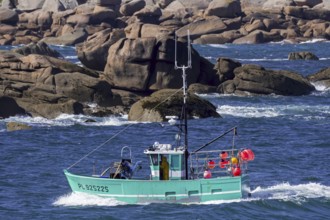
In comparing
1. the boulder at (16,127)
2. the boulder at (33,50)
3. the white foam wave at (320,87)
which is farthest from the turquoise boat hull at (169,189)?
the white foam wave at (320,87)

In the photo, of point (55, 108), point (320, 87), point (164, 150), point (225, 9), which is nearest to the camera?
point (164, 150)

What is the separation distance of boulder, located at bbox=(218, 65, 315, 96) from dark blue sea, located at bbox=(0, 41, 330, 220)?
3.48 feet

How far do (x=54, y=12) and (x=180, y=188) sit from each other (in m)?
137

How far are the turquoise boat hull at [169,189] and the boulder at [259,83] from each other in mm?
37790

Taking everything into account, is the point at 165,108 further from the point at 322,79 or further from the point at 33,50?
the point at 322,79

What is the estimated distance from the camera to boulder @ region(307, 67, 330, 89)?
8281 cm

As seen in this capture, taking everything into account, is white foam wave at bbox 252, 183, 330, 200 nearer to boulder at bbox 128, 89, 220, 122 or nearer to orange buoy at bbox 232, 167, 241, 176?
orange buoy at bbox 232, 167, 241, 176

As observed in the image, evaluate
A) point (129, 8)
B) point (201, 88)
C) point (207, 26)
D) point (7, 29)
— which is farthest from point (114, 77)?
point (129, 8)

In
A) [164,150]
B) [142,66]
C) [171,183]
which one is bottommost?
[142,66]

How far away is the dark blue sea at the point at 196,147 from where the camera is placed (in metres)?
37.7

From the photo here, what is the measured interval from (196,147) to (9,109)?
1506 cm

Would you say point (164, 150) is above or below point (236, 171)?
→ above

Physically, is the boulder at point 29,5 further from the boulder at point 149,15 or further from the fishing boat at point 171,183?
the fishing boat at point 171,183

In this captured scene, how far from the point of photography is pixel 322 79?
8369 centimetres
